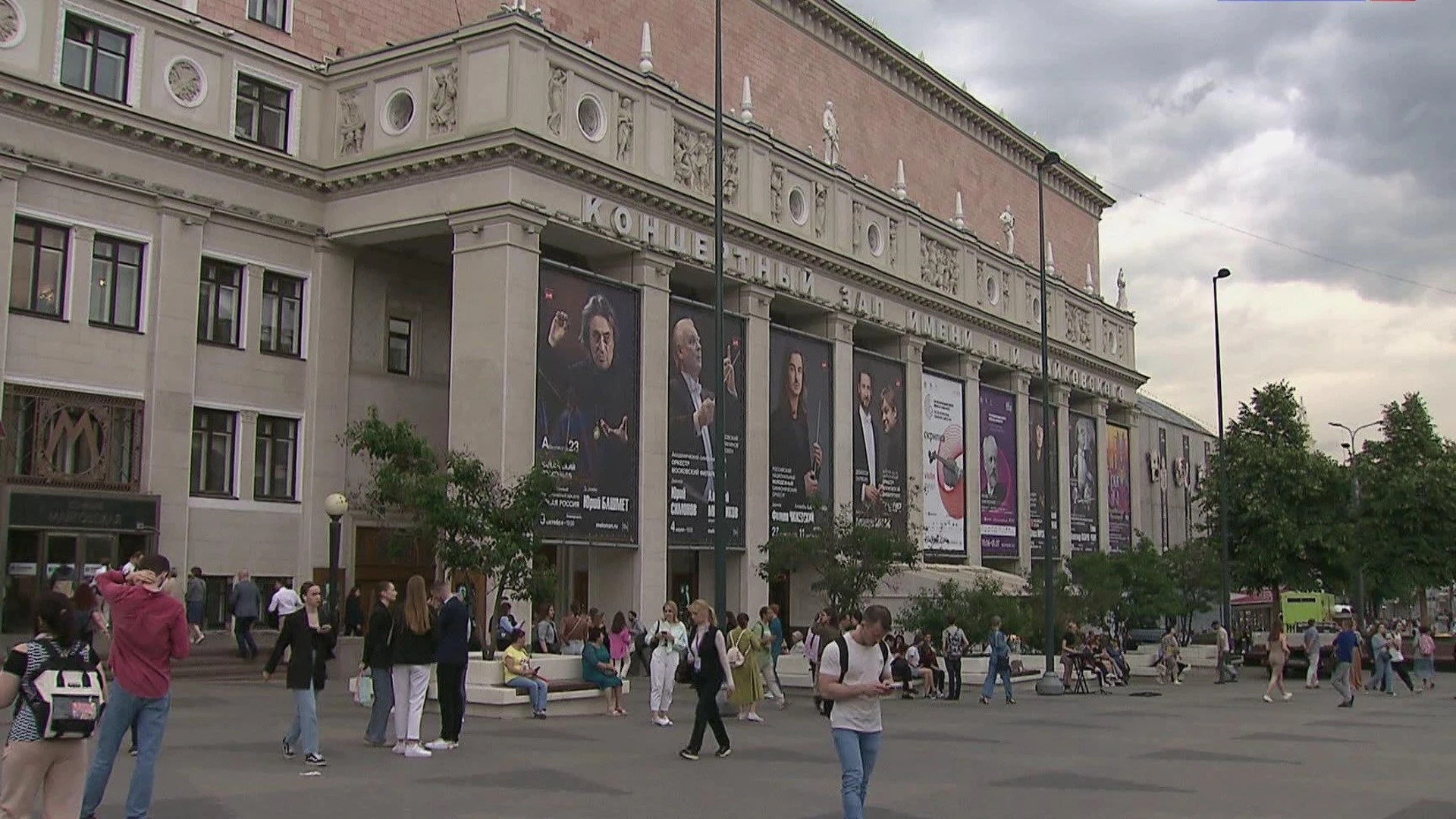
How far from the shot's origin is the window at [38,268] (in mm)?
28078

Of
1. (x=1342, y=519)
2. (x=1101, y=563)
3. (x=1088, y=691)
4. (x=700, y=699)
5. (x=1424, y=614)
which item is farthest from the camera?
(x=1424, y=614)

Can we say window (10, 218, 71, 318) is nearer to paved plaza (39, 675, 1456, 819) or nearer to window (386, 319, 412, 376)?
window (386, 319, 412, 376)

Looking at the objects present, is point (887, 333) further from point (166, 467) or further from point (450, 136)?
point (166, 467)

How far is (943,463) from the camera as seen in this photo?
49812mm

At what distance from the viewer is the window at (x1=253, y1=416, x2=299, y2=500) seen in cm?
3272

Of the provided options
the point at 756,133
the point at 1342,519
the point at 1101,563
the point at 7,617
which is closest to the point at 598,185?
the point at 756,133

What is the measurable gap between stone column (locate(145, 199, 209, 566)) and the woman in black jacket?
55.2ft

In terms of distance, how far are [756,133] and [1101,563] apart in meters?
16.6

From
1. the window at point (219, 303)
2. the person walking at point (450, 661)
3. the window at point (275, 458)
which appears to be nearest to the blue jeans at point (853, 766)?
the person walking at point (450, 661)

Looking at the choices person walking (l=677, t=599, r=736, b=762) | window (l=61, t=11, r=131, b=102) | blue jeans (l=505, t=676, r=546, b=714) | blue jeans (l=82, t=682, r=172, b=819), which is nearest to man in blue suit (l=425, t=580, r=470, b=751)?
person walking (l=677, t=599, r=736, b=762)

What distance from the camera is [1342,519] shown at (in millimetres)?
50875

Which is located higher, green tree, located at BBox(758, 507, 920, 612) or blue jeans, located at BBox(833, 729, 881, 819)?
green tree, located at BBox(758, 507, 920, 612)

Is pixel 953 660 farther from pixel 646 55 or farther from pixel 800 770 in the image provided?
pixel 646 55

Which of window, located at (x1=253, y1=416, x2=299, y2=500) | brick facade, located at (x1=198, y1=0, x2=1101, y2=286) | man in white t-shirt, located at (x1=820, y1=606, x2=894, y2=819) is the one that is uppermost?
brick facade, located at (x1=198, y1=0, x2=1101, y2=286)
